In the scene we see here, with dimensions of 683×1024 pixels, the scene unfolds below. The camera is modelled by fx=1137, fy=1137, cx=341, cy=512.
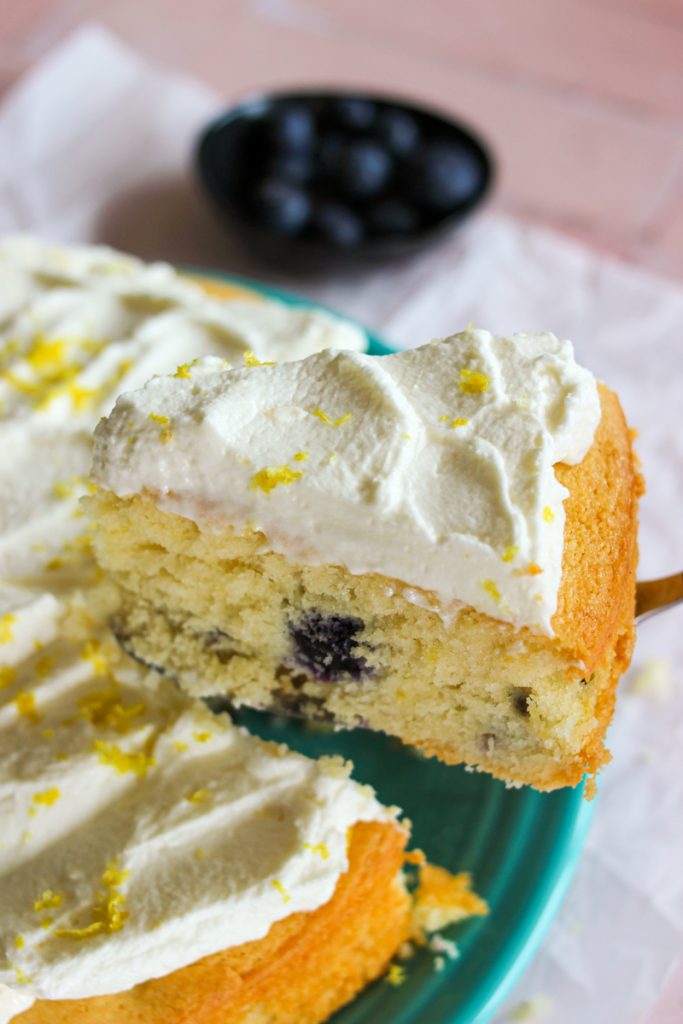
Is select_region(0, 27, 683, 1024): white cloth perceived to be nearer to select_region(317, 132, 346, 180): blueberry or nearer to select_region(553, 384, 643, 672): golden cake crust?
select_region(317, 132, 346, 180): blueberry

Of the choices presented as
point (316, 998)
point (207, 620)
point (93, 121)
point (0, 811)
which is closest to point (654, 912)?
point (316, 998)

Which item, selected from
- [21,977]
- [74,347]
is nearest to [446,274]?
[74,347]

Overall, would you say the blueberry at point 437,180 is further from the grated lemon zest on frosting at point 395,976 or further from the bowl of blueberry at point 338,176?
the grated lemon zest on frosting at point 395,976

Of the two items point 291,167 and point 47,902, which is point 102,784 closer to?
point 47,902

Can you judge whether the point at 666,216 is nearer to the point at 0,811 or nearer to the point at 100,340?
the point at 100,340

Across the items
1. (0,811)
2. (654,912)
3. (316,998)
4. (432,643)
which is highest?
(432,643)

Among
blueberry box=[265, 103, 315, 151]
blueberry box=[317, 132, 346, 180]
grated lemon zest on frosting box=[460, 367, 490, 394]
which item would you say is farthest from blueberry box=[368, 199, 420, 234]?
grated lemon zest on frosting box=[460, 367, 490, 394]
